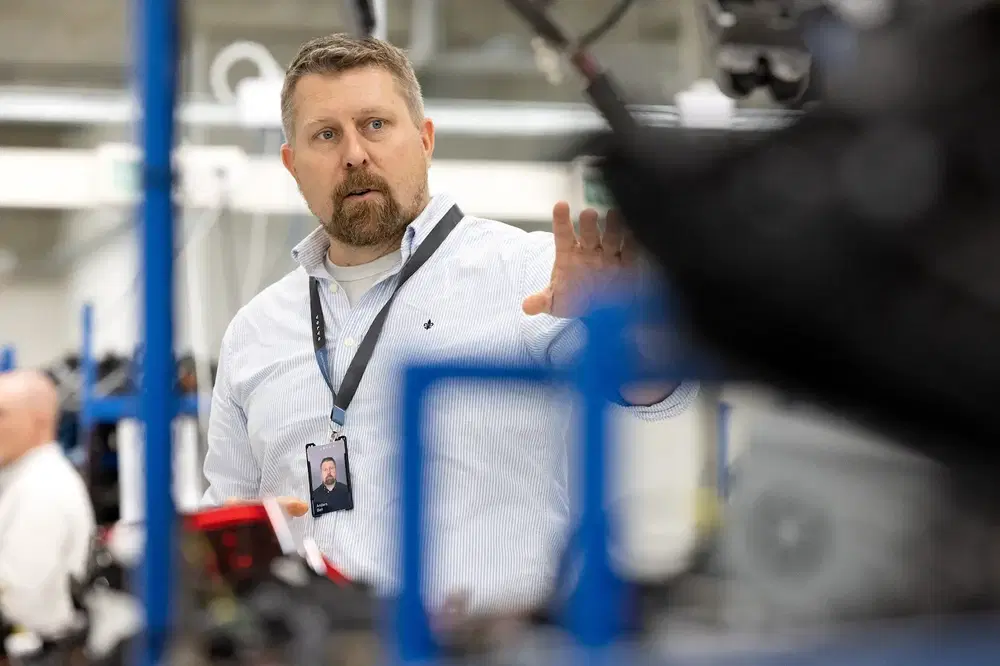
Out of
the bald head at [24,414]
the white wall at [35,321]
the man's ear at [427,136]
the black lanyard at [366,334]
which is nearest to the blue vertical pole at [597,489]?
the black lanyard at [366,334]

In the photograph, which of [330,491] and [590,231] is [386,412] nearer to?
[330,491]

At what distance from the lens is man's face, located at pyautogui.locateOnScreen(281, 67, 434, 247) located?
5.52 ft

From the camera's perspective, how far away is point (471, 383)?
1.84ft

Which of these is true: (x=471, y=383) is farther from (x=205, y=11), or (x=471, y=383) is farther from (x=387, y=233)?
(x=205, y=11)

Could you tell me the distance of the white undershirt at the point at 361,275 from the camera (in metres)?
1.75

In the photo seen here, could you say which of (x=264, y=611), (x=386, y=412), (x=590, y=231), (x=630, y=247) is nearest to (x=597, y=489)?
(x=630, y=247)

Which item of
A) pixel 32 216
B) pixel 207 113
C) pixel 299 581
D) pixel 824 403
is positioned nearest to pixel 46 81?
pixel 32 216

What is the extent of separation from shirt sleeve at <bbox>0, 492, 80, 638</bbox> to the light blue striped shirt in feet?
1.52

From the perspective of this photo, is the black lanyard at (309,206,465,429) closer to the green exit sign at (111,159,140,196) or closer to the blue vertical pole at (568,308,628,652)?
the green exit sign at (111,159,140,196)

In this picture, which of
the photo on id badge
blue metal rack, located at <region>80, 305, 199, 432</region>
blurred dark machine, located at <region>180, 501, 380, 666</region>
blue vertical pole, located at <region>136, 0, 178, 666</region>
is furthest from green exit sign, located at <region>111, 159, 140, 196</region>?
blue metal rack, located at <region>80, 305, 199, 432</region>

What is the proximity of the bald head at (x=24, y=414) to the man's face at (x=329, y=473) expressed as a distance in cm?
153

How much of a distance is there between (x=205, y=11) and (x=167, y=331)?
5080 millimetres

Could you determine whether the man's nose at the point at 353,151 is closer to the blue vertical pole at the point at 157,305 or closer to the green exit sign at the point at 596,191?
the blue vertical pole at the point at 157,305

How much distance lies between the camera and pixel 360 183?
1702 mm
